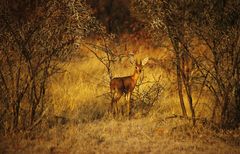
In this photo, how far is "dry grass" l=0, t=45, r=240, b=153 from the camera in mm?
6457

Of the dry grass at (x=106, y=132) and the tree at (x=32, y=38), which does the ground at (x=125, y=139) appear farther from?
the tree at (x=32, y=38)

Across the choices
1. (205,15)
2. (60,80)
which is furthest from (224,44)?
(60,80)

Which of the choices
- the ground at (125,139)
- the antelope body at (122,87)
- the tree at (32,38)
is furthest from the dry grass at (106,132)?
the tree at (32,38)

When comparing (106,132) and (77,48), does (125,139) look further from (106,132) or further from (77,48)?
(77,48)

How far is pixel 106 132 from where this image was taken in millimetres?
7285

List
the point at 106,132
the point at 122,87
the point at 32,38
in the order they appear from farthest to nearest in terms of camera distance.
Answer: the point at 122,87
the point at 106,132
the point at 32,38

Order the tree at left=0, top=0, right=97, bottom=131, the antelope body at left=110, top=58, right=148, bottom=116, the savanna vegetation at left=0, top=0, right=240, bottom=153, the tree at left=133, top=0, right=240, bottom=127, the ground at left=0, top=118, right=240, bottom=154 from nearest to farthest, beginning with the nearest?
the ground at left=0, top=118, right=240, bottom=154, the savanna vegetation at left=0, top=0, right=240, bottom=153, the tree at left=0, top=0, right=97, bottom=131, the tree at left=133, top=0, right=240, bottom=127, the antelope body at left=110, top=58, right=148, bottom=116

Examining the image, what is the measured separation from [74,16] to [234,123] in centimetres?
334

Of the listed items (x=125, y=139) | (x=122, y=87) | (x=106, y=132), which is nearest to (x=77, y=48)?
(x=122, y=87)

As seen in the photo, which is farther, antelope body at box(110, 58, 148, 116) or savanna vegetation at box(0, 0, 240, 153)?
antelope body at box(110, 58, 148, 116)

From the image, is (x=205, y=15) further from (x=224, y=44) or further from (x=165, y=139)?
(x=165, y=139)

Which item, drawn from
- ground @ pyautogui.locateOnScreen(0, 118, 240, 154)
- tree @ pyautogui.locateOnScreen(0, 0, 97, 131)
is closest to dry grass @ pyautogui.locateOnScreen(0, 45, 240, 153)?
ground @ pyautogui.locateOnScreen(0, 118, 240, 154)

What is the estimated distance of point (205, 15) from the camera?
7074 mm

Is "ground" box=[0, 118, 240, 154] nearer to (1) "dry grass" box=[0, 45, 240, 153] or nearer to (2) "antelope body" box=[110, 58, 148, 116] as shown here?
(1) "dry grass" box=[0, 45, 240, 153]
